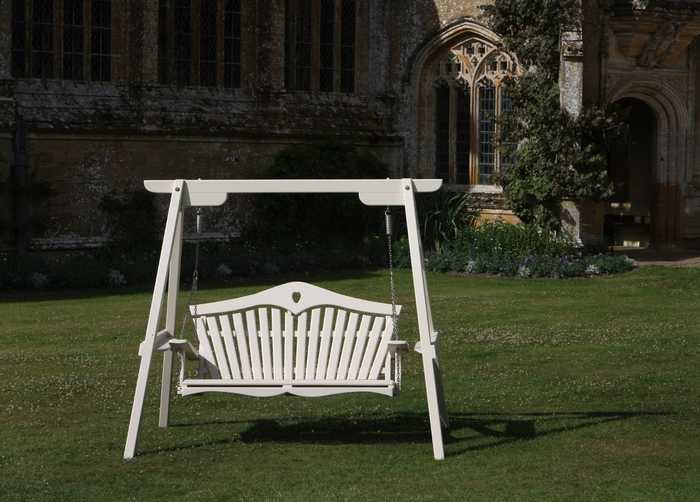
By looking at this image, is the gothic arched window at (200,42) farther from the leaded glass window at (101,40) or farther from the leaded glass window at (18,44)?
the leaded glass window at (18,44)

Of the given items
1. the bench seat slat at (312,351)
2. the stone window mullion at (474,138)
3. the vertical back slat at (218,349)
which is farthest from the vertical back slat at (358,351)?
the stone window mullion at (474,138)

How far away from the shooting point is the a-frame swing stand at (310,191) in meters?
7.89

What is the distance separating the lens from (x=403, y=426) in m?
8.88

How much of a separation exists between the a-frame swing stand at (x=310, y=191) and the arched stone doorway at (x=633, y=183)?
15.8 metres

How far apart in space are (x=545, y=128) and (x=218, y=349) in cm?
1298

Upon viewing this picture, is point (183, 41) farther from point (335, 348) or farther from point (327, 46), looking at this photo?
point (335, 348)

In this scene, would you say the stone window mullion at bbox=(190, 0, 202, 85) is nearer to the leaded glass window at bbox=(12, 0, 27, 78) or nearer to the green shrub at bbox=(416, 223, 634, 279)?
the leaded glass window at bbox=(12, 0, 27, 78)

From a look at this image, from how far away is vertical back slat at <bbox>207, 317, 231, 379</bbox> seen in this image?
8641 mm

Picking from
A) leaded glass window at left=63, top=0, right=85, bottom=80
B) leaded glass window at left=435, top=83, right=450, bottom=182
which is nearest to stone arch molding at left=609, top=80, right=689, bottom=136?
leaded glass window at left=435, top=83, right=450, bottom=182

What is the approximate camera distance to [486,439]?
8422 mm

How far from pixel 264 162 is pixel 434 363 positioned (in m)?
14.3

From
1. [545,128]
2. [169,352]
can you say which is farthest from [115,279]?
[169,352]

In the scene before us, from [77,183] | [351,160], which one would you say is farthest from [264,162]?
[77,183]

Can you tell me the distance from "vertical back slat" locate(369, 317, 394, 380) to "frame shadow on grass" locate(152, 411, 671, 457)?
416mm
